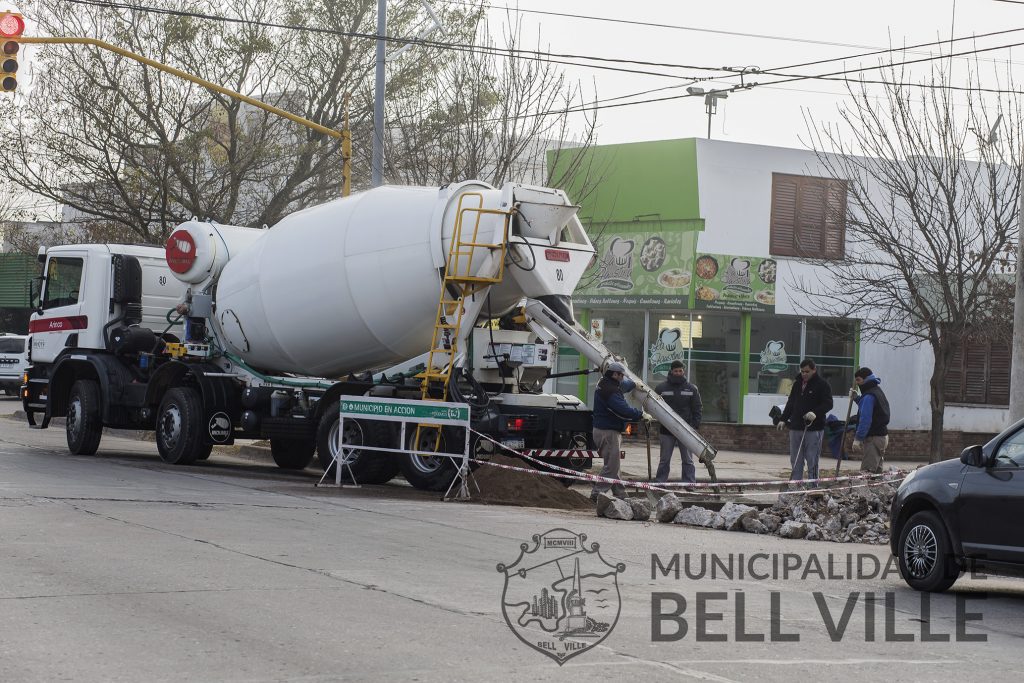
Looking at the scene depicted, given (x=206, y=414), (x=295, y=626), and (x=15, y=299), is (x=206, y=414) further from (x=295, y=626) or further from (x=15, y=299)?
(x=15, y=299)

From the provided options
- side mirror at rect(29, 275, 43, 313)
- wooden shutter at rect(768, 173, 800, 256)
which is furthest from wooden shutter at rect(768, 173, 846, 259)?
side mirror at rect(29, 275, 43, 313)

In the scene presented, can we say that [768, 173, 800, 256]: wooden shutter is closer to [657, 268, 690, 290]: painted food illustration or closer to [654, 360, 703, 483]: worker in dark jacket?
[657, 268, 690, 290]: painted food illustration

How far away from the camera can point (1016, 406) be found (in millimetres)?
16047

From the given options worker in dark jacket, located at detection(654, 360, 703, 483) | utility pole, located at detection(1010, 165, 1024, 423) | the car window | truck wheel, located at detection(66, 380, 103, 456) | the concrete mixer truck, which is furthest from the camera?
truck wheel, located at detection(66, 380, 103, 456)

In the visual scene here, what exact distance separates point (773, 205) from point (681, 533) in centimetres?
1938

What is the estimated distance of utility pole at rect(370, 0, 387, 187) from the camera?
21391mm

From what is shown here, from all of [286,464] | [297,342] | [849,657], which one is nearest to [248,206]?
[286,464]

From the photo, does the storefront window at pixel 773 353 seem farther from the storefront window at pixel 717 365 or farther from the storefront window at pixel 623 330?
the storefront window at pixel 623 330

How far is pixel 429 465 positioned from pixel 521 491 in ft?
4.25

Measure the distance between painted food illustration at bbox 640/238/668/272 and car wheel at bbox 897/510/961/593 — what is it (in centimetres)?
2092

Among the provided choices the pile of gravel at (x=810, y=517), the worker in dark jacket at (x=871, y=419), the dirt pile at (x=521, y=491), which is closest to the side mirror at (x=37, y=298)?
the dirt pile at (x=521, y=491)

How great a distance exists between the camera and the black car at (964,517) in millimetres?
9219

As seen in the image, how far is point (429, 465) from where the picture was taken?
52.2ft

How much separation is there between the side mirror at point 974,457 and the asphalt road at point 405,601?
98 cm
